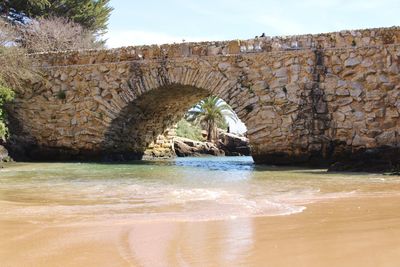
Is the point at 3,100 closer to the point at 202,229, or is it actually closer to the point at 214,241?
the point at 202,229

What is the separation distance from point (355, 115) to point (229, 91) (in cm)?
293

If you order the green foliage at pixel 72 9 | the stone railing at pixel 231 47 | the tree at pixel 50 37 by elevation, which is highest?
the green foliage at pixel 72 9

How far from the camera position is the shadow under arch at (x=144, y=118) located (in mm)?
13148

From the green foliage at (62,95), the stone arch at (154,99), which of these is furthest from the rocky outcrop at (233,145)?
the green foliage at (62,95)

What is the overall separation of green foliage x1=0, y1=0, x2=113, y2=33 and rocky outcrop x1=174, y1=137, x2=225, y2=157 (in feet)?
29.9

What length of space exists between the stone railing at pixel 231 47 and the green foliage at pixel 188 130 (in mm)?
12622

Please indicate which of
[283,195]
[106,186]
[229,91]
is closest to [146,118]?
[229,91]

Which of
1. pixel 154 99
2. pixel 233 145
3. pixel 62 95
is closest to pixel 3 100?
pixel 62 95

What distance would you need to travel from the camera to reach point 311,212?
370 centimetres

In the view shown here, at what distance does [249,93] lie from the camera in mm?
11484

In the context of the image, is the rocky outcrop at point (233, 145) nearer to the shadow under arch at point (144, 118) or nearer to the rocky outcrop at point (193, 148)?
the rocky outcrop at point (193, 148)

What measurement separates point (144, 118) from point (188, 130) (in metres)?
12.6

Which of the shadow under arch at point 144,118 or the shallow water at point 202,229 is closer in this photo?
the shallow water at point 202,229

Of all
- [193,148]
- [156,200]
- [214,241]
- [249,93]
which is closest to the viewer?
[214,241]
